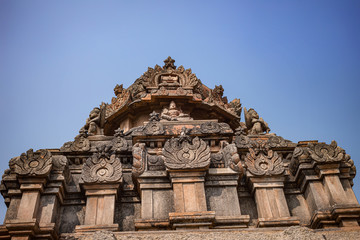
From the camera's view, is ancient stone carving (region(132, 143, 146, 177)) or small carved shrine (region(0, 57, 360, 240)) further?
ancient stone carving (region(132, 143, 146, 177))

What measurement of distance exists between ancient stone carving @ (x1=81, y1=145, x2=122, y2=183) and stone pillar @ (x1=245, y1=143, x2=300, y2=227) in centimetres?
323

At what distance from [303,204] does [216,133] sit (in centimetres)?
281

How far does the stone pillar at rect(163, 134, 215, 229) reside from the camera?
7.32 metres

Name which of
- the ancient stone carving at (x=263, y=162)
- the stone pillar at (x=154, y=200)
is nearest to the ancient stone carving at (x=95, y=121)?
the stone pillar at (x=154, y=200)

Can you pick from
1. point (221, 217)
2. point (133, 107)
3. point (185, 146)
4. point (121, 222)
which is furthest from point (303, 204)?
point (133, 107)

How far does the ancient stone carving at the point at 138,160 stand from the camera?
328 inches

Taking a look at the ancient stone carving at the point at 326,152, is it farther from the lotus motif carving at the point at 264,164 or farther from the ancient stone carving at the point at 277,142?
the ancient stone carving at the point at 277,142

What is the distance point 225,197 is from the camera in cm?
822

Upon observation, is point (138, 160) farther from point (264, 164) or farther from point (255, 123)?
point (255, 123)

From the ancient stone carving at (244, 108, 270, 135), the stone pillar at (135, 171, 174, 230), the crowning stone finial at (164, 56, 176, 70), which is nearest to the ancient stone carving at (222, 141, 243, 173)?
the stone pillar at (135, 171, 174, 230)

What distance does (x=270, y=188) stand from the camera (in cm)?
859

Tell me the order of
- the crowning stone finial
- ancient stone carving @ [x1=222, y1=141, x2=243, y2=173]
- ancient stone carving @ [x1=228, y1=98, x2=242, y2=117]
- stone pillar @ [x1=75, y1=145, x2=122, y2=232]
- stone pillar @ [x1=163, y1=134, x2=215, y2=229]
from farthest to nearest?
the crowning stone finial < ancient stone carving @ [x1=228, y1=98, x2=242, y2=117] < ancient stone carving @ [x1=222, y1=141, x2=243, y2=173] < stone pillar @ [x1=75, y1=145, x2=122, y2=232] < stone pillar @ [x1=163, y1=134, x2=215, y2=229]

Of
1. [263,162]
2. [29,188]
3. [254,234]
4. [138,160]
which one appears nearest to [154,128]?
[138,160]

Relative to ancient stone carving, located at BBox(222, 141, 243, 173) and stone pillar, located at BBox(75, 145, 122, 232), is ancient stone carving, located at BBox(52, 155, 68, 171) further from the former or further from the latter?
ancient stone carving, located at BBox(222, 141, 243, 173)
